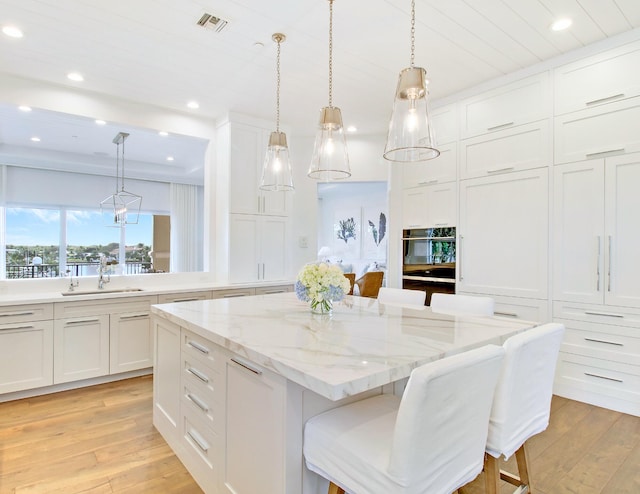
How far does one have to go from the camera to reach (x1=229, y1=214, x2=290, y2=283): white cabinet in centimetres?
427

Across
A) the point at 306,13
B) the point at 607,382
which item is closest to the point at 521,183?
the point at 607,382

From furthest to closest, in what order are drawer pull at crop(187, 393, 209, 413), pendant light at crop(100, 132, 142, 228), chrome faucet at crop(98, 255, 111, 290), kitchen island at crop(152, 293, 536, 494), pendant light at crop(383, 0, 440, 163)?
pendant light at crop(100, 132, 142, 228)
chrome faucet at crop(98, 255, 111, 290)
drawer pull at crop(187, 393, 209, 413)
pendant light at crop(383, 0, 440, 163)
kitchen island at crop(152, 293, 536, 494)

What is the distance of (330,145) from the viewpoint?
7.26 ft

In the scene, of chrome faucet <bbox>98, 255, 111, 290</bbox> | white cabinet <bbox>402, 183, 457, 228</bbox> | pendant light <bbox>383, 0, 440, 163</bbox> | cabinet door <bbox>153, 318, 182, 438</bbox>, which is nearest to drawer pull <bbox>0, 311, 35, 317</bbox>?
chrome faucet <bbox>98, 255, 111, 290</bbox>

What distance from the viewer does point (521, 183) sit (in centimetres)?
325

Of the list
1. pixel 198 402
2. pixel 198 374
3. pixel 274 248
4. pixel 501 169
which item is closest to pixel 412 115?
pixel 198 374

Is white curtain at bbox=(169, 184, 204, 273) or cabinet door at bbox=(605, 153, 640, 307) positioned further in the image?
white curtain at bbox=(169, 184, 204, 273)

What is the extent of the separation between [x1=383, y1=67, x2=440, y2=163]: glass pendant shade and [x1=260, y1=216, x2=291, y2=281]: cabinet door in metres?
2.94

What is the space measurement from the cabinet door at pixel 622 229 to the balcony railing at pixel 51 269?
636cm

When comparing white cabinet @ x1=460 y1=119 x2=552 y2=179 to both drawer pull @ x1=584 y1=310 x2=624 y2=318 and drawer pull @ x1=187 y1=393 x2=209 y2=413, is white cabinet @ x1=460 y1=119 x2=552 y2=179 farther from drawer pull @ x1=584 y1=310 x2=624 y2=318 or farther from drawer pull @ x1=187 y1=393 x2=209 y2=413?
drawer pull @ x1=187 y1=393 x2=209 y2=413

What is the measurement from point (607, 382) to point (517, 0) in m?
2.79

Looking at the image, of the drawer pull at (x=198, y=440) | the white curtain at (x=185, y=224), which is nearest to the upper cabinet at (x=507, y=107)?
the drawer pull at (x=198, y=440)

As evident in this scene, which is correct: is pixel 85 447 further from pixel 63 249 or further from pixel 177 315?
pixel 63 249

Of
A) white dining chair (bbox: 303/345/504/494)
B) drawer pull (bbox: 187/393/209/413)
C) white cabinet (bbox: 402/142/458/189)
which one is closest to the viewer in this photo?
white dining chair (bbox: 303/345/504/494)
